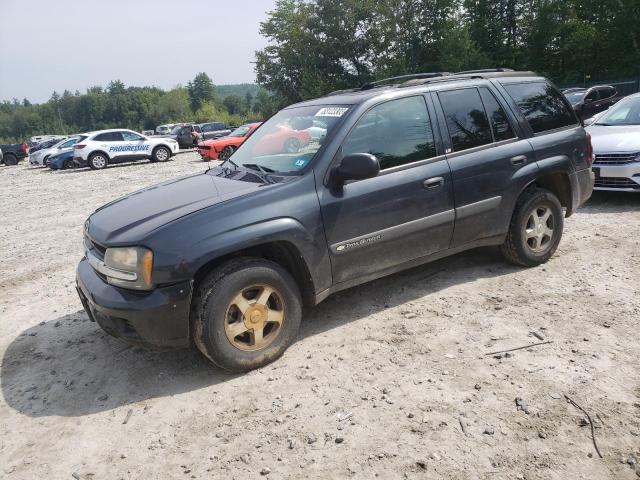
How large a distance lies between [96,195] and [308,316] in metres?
9.80

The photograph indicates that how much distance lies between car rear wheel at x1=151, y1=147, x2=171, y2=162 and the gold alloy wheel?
19558mm

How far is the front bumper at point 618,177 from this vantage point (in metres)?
6.60

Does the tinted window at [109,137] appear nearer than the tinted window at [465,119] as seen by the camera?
No

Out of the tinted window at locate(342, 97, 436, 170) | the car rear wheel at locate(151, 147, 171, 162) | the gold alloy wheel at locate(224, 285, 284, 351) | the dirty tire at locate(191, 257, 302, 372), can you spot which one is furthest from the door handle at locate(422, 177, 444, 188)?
the car rear wheel at locate(151, 147, 171, 162)

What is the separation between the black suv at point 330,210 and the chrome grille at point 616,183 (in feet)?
7.76

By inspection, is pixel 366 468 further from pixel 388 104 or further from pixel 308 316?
pixel 388 104

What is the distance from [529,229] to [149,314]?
3.46m

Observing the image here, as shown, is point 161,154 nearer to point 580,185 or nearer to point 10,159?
point 10,159

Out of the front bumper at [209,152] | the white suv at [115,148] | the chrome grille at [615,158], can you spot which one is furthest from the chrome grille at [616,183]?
the white suv at [115,148]

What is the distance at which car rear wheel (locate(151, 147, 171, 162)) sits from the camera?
21252 millimetres

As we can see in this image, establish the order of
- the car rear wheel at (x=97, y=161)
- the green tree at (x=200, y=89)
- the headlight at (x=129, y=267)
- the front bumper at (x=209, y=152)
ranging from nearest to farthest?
the headlight at (x=129, y=267), the front bumper at (x=209, y=152), the car rear wheel at (x=97, y=161), the green tree at (x=200, y=89)

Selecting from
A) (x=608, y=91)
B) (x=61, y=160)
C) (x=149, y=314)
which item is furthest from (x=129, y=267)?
(x=61, y=160)

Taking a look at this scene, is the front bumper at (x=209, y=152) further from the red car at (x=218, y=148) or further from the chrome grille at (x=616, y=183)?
the chrome grille at (x=616, y=183)

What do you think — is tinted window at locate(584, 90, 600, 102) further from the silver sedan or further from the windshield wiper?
the windshield wiper
